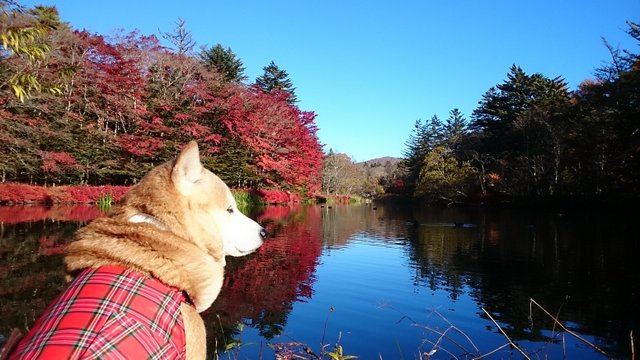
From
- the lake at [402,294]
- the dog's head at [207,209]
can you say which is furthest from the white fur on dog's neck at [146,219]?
the lake at [402,294]

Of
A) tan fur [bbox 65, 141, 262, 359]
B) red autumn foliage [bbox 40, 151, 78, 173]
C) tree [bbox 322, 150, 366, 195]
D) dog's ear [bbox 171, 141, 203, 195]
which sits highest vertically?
tree [bbox 322, 150, 366, 195]

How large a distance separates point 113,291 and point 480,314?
7452mm

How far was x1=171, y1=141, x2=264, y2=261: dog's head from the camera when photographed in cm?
200

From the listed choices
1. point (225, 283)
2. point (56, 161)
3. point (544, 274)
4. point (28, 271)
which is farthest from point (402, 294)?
point (56, 161)

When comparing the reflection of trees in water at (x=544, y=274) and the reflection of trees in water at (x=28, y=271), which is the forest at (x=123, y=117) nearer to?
the reflection of trees in water at (x=28, y=271)

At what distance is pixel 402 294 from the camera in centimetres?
864

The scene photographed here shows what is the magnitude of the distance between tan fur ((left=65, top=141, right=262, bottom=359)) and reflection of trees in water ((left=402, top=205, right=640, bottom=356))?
4903 mm

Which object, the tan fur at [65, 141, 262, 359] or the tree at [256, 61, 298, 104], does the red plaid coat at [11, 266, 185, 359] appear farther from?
the tree at [256, 61, 298, 104]

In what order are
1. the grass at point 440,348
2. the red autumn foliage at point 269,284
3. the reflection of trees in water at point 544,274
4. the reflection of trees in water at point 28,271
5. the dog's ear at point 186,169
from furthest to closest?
the reflection of trees in water at point 544,274, the red autumn foliage at point 269,284, the reflection of trees in water at point 28,271, the grass at point 440,348, the dog's ear at point 186,169

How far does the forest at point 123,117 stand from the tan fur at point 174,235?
69.8 feet

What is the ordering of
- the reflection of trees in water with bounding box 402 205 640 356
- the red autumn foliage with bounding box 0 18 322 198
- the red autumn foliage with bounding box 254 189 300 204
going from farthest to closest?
the red autumn foliage with bounding box 254 189 300 204
the red autumn foliage with bounding box 0 18 322 198
the reflection of trees in water with bounding box 402 205 640 356

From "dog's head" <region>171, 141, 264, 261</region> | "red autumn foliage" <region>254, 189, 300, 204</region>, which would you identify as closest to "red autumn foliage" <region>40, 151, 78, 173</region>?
"red autumn foliage" <region>254, 189, 300, 204</region>

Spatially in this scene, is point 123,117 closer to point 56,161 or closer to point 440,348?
point 56,161

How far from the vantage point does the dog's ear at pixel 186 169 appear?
1.95 metres
